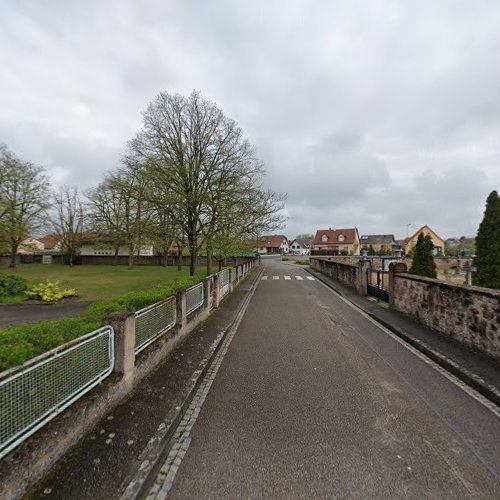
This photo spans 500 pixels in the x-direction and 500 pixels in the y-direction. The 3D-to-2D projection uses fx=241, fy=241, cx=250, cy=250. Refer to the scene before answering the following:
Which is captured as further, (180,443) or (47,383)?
(180,443)

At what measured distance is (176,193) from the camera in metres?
11.8

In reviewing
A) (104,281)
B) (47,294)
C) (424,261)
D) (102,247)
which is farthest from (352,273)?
(102,247)

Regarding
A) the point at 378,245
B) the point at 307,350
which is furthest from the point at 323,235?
the point at 307,350

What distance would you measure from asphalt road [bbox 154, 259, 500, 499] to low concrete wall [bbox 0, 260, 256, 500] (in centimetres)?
120

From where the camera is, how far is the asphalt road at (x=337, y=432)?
7.39 feet

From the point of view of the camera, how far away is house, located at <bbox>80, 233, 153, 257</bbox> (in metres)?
25.9

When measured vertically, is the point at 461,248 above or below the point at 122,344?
above

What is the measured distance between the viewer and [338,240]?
245 ft

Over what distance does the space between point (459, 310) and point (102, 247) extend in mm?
29536

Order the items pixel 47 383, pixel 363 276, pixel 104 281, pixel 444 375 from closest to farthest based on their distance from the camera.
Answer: pixel 47 383, pixel 444 375, pixel 363 276, pixel 104 281

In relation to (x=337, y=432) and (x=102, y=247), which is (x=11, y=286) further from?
(x=102, y=247)

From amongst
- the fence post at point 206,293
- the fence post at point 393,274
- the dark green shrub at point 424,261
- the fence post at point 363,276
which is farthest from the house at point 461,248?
the fence post at point 206,293

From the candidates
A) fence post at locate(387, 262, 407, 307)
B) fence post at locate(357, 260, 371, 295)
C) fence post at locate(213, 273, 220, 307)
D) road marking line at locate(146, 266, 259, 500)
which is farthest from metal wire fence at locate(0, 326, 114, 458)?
fence post at locate(357, 260, 371, 295)

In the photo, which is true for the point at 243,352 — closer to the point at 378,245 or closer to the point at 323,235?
the point at 323,235
